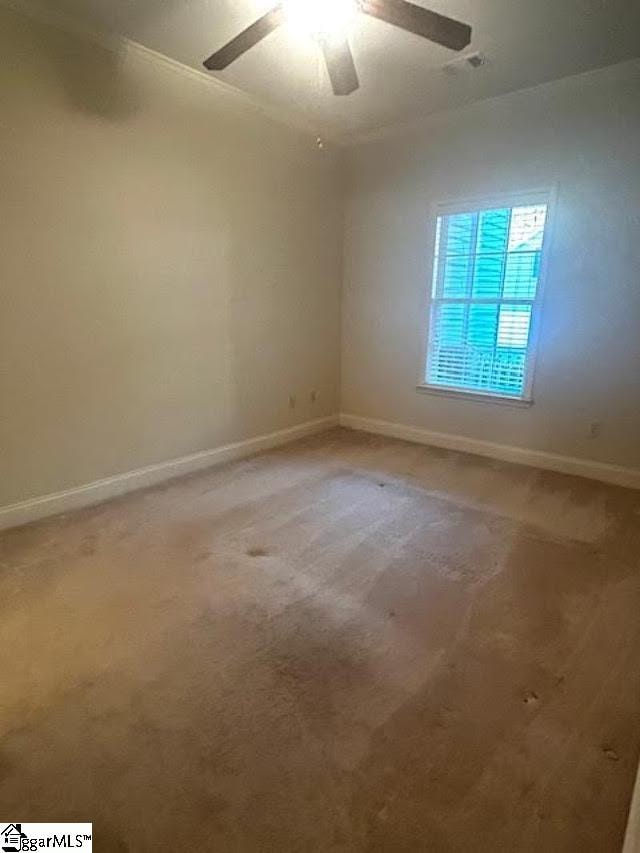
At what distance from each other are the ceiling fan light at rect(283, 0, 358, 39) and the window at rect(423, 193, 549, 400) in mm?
1977

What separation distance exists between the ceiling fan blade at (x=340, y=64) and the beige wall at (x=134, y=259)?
139cm

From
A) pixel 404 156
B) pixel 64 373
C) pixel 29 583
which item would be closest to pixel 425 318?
pixel 404 156

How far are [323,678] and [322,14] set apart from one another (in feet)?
9.42

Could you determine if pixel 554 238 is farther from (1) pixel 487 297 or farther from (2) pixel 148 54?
(2) pixel 148 54

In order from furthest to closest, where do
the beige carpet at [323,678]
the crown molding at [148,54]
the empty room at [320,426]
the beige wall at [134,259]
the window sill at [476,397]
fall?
the window sill at [476,397], the beige wall at [134,259], the crown molding at [148,54], the empty room at [320,426], the beige carpet at [323,678]

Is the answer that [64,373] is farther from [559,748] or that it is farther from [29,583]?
[559,748]

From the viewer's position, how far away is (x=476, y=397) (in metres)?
4.27

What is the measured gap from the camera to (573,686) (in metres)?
1.65

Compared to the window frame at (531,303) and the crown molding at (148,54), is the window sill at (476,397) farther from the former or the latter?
the crown molding at (148,54)

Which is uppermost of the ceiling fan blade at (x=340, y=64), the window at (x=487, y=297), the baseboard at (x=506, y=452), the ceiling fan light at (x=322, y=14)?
the ceiling fan light at (x=322, y=14)

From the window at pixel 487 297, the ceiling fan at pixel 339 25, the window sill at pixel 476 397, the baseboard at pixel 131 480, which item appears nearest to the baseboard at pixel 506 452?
the window sill at pixel 476 397

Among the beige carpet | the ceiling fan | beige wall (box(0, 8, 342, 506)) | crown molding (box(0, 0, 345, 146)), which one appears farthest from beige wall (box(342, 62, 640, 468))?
the ceiling fan

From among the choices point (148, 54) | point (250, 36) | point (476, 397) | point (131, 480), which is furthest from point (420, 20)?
point (131, 480)

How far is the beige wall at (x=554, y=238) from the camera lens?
3.36 m
